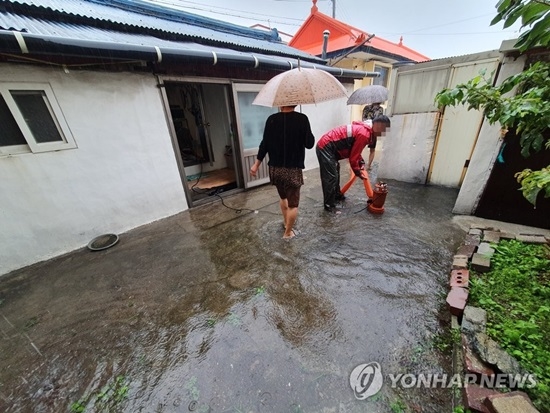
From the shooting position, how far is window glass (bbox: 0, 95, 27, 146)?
112 inches

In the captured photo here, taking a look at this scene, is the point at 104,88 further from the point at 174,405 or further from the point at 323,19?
the point at 323,19

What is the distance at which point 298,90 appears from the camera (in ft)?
9.09

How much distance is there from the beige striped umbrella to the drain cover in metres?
3.29

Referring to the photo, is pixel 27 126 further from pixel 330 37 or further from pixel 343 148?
pixel 330 37

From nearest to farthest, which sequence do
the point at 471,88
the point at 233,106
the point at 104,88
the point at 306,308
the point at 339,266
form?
the point at 471,88 → the point at 306,308 → the point at 339,266 → the point at 104,88 → the point at 233,106

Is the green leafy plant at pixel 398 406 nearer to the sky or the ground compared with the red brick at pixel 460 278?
nearer to the ground

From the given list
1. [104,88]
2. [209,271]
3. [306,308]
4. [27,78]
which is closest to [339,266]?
[306,308]

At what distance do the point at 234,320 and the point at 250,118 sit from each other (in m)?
4.55

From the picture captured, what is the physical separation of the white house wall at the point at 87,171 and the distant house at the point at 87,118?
13mm

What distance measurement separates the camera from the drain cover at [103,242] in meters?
3.55

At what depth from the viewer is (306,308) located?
7.54 feet

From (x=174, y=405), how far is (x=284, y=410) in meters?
0.79

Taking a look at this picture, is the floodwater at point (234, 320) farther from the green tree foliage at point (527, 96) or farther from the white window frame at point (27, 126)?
the white window frame at point (27, 126)

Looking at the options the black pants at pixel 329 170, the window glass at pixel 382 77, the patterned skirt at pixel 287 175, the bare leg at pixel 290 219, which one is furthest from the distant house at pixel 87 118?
the window glass at pixel 382 77
